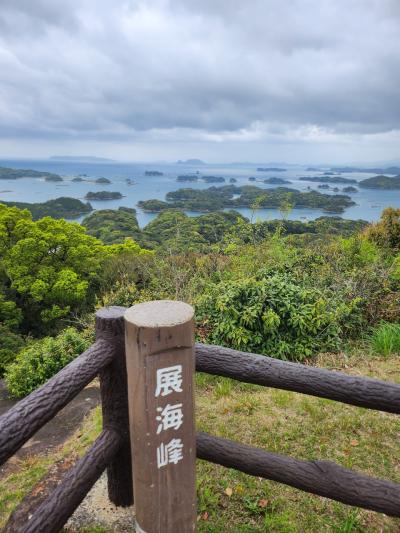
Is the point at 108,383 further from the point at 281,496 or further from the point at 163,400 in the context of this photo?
the point at 281,496

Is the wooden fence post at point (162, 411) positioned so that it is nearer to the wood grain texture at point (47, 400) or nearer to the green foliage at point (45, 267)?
the wood grain texture at point (47, 400)

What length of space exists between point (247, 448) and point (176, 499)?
1.65 ft

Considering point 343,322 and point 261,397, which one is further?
point 343,322

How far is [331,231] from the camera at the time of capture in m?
10.3

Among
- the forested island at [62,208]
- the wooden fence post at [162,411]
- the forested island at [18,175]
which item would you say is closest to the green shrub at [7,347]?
the wooden fence post at [162,411]

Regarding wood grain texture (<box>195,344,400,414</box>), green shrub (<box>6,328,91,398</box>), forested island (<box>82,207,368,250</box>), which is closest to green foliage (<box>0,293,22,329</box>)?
forested island (<box>82,207,368,250</box>)

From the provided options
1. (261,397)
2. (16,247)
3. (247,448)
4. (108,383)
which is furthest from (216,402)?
(16,247)

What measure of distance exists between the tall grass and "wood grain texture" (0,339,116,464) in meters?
3.67

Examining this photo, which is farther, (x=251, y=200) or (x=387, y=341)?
(x=251, y=200)

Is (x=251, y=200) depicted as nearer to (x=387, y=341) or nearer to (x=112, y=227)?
(x=387, y=341)

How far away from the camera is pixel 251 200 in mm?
8984

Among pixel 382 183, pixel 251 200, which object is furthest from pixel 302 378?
pixel 382 183

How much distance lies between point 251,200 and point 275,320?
5294 millimetres

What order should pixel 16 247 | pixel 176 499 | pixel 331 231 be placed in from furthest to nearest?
pixel 16 247 → pixel 331 231 → pixel 176 499
